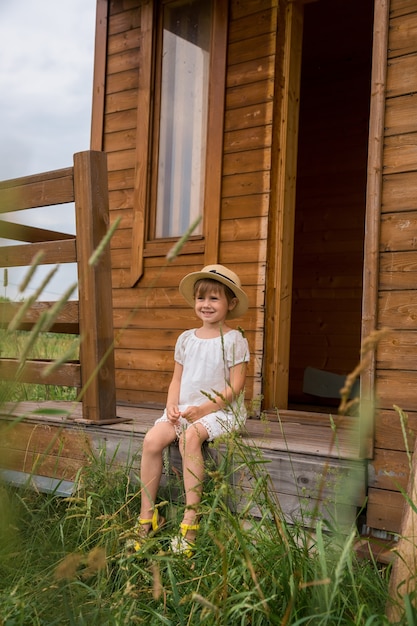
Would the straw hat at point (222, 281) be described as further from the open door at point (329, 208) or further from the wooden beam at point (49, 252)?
the open door at point (329, 208)

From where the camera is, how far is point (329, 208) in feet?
21.2

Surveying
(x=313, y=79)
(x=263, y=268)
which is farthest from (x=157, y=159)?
(x=313, y=79)

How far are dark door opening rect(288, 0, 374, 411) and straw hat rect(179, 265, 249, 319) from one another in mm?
2926

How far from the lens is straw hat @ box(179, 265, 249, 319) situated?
10.3 ft

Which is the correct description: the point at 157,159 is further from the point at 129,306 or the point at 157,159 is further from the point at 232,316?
the point at 232,316

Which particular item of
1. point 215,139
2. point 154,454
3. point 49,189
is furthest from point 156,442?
point 215,139

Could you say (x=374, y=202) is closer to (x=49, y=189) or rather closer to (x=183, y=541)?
(x=183, y=541)

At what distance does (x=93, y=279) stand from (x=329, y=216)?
11.7ft

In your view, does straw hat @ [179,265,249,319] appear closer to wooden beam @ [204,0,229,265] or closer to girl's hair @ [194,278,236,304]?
girl's hair @ [194,278,236,304]

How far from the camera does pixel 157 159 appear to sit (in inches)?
191

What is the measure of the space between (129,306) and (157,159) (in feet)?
3.39

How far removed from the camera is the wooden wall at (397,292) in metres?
2.51

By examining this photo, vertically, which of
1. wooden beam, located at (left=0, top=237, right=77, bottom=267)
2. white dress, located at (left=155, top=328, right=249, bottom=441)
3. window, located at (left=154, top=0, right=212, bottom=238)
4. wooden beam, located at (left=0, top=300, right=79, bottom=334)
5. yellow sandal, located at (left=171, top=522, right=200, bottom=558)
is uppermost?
window, located at (left=154, top=0, right=212, bottom=238)

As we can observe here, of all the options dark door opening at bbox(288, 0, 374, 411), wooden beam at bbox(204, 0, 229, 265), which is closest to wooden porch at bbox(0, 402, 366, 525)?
wooden beam at bbox(204, 0, 229, 265)
